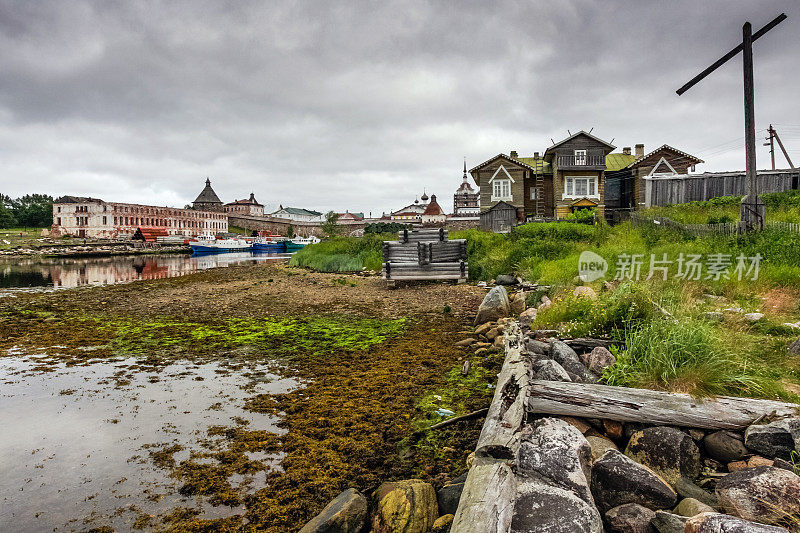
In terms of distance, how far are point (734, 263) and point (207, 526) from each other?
10.5 meters

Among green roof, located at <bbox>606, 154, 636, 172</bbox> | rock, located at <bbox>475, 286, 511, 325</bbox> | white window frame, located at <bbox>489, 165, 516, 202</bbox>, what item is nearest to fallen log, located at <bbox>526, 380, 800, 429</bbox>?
rock, located at <bbox>475, 286, 511, 325</bbox>

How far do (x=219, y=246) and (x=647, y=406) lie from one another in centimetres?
6156

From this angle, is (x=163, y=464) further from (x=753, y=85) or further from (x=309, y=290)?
(x=753, y=85)

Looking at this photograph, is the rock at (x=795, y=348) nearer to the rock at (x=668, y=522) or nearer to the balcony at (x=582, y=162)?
the rock at (x=668, y=522)

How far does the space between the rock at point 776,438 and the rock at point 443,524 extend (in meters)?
2.36

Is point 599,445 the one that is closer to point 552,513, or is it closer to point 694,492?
point 694,492

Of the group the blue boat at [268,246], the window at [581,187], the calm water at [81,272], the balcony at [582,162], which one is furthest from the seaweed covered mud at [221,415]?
the blue boat at [268,246]

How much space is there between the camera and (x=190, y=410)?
17.3 ft

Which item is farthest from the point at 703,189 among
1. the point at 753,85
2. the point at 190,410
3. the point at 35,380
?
the point at 35,380

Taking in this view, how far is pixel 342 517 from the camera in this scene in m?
3.00

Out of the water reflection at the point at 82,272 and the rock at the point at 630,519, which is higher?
the water reflection at the point at 82,272

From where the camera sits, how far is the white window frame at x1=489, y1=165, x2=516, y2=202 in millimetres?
34969

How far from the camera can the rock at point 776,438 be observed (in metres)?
3.03

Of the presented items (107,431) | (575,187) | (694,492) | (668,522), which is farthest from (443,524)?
(575,187)
